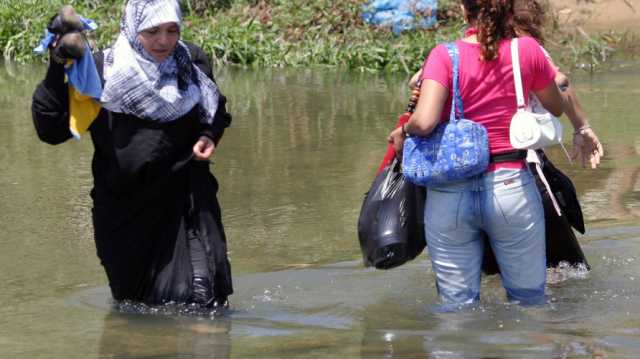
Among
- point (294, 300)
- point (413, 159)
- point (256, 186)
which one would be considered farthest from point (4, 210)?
point (413, 159)

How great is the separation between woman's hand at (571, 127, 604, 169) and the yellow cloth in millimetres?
1944

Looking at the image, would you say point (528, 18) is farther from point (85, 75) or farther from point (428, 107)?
point (85, 75)

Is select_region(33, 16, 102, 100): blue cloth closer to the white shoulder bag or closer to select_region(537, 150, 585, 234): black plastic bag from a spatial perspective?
the white shoulder bag

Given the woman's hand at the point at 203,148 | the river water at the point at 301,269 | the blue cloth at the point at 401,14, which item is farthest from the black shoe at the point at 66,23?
the blue cloth at the point at 401,14

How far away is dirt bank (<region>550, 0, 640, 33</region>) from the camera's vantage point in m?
14.3

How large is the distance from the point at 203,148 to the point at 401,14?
9.33 m

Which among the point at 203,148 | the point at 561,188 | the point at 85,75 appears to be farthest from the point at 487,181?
the point at 85,75

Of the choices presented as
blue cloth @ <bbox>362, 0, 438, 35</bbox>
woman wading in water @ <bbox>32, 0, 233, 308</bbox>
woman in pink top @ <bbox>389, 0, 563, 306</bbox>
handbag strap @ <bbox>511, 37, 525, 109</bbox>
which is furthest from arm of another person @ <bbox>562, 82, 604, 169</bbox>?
blue cloth @ <bbox>362, 0, 438, 35</bbox>

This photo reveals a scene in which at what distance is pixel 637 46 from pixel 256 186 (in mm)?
6550

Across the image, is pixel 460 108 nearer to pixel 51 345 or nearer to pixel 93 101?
pixel 93 101

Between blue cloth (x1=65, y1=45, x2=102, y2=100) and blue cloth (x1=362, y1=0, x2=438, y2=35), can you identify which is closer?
blue cloth (x1=65, y1=45, x2=102, y2=100)

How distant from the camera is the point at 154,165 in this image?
5.15m

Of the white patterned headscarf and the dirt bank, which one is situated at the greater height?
the white patterned headscarf

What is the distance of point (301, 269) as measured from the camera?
6.42m
